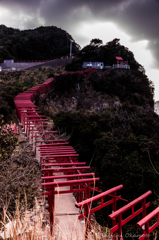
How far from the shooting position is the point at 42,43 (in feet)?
267

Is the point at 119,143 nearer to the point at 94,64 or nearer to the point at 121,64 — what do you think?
the point at 121,64

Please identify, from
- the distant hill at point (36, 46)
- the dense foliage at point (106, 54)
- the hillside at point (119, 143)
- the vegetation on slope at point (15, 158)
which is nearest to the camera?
the vegetation on slope at point (15, 158)

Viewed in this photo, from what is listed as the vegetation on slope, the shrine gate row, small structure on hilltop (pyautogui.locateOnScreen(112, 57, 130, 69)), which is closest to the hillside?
the shrine gate row

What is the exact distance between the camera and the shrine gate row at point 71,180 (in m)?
4.01

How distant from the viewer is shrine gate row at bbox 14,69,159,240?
401 cm

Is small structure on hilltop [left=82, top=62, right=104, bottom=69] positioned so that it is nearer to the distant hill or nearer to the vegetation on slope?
the vegetation on slope

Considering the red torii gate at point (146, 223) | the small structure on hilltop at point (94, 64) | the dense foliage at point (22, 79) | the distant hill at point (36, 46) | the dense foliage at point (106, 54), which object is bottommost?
the red torii gate at point (146, 223)

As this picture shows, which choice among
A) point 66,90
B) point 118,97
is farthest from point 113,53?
point 66,90

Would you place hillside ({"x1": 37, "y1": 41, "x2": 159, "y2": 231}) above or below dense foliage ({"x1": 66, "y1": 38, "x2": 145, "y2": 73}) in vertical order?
below

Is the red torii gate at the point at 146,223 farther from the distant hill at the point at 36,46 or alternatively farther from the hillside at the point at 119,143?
the distant hill at the point at 36,46

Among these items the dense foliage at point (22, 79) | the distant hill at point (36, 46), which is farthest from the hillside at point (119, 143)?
the distant hill at point (36, 46)

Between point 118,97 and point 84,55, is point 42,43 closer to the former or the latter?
→ point 84,55

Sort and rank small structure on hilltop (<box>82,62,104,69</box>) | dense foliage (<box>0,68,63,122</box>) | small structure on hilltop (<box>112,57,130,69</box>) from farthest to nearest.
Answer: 1. small structure on hilltop (<box>82,62,104,69</box>)
2. small structure on hilltop (<box>112,57,130,69</box>)
3. dense foliage (<box>0,68,63,122</box>)

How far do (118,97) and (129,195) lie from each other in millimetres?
28579
